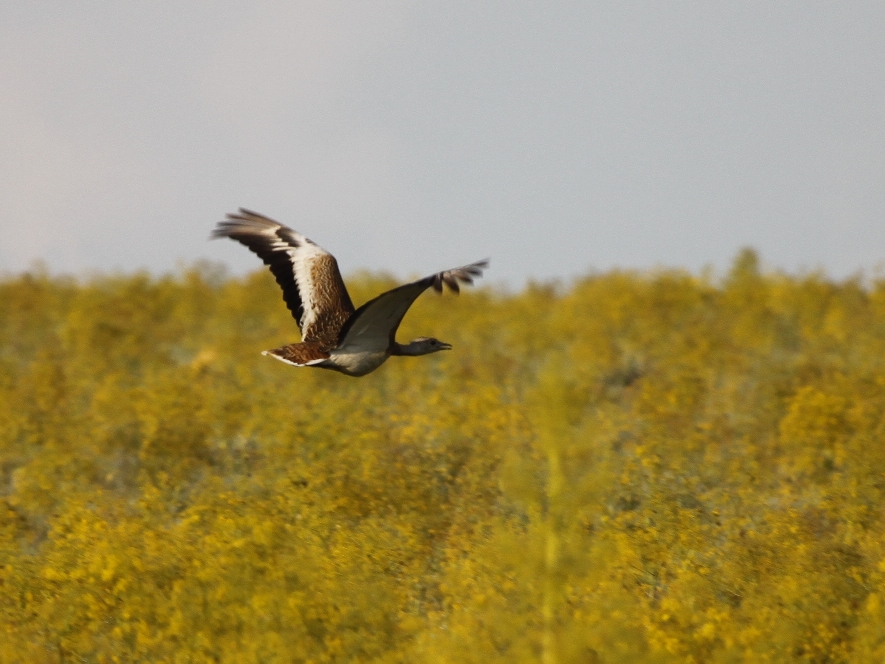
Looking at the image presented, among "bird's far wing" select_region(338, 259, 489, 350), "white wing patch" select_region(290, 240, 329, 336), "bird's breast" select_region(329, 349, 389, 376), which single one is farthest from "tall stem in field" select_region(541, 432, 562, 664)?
"white wing patch" select_region(290, 240, 329, 336)

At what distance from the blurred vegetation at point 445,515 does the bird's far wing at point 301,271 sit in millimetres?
1969

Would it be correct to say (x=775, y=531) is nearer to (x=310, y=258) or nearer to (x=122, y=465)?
(x=310, y=258)

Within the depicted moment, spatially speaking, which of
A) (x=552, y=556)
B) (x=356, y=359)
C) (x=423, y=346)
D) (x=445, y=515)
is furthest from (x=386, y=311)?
(x=445, y=515)

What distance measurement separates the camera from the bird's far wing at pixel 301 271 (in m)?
12.9

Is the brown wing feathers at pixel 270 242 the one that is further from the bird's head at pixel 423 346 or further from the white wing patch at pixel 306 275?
the bird's head at pixel 423 346

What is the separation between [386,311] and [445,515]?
13.7 ft

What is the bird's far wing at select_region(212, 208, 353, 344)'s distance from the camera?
12.9m

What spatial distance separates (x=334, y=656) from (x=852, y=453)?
340 inches

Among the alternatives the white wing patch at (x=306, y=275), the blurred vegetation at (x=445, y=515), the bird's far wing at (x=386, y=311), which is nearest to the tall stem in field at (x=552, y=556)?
the blurred vegetation at (x=445, y=515)

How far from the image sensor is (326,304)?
42.8ft

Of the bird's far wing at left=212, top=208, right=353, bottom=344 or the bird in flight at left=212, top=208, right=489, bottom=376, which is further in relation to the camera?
the bird's far wing at left=212, top=208, right=353, bottom=344

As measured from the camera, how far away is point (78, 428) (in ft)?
67.3

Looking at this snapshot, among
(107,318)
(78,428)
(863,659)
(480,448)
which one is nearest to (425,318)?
(107,318)

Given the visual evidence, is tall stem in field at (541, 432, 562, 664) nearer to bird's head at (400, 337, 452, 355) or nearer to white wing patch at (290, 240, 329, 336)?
bird's head at (400, 337, 452, 355)
